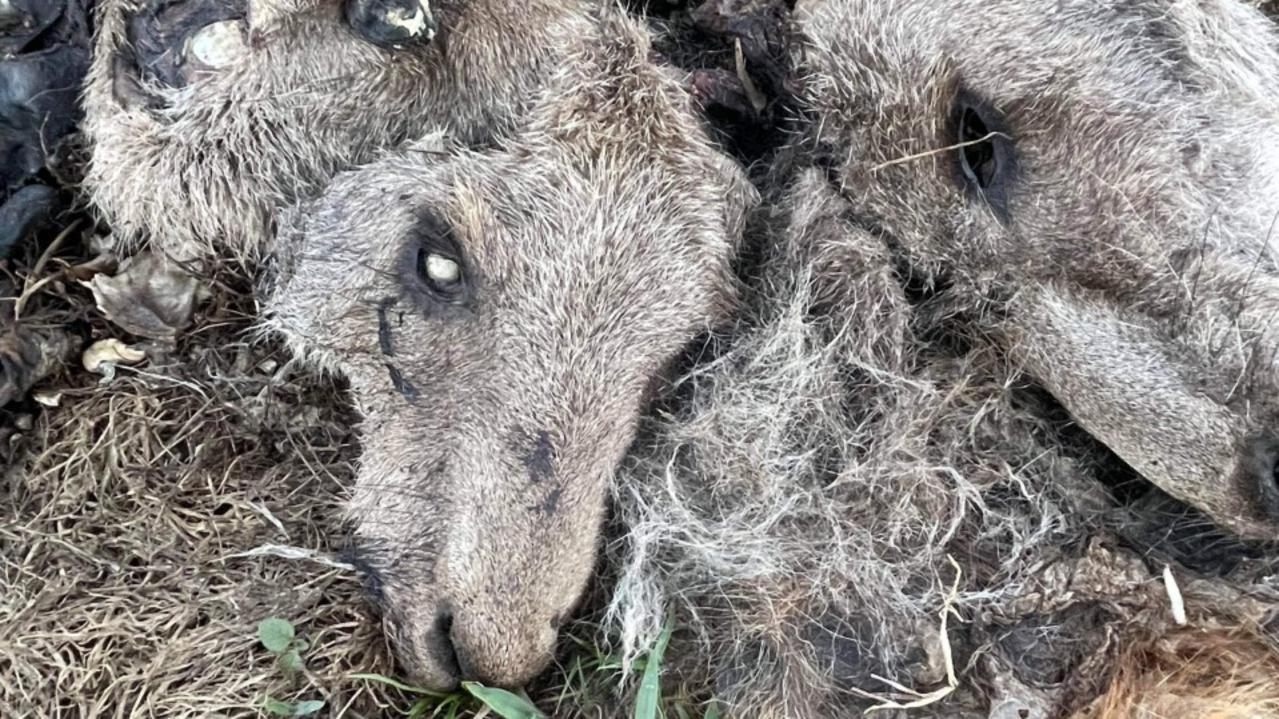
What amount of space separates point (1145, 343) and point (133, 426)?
2174 mm

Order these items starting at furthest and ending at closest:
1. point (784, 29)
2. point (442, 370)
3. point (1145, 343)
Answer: point (784, 29), point (442, 370), point (1145, 343)

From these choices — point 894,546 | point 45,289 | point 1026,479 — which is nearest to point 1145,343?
point 1026,479

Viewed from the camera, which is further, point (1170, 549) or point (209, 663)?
point (209, 663)

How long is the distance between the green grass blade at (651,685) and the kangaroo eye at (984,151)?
114cm

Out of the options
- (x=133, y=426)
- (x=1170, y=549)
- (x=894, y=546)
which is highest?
(x=1170, y=549)

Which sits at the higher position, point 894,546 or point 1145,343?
point 1145,343

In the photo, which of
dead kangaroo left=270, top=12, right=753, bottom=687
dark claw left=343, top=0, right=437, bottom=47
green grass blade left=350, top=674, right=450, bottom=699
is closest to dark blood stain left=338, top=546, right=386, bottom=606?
dead kangaroo left=270, top=12, right=753, bottom=687

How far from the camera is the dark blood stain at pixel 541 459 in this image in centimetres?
237

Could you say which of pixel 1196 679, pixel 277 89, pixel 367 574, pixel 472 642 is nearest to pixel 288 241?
pixel 277 89

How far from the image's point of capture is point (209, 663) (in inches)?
102

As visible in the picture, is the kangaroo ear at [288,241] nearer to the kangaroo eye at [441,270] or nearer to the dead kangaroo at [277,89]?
the dead kangaroo at [277,89]

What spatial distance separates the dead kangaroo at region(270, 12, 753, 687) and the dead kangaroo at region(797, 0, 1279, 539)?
1.36 ft

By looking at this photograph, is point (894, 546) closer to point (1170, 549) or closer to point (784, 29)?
point (1170, 549)

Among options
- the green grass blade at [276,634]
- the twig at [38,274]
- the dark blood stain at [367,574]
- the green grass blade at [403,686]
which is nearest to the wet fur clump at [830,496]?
the green grass blade at [403,686]
